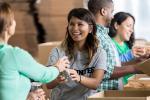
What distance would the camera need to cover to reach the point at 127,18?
386 centimetres

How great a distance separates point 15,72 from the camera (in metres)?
2.30

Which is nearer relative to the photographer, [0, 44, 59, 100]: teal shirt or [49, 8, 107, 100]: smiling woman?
[0, 44, 59, 100]: teal shirt

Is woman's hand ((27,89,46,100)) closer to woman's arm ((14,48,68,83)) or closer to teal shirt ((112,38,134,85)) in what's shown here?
woman's arm ((14,48,68,83))

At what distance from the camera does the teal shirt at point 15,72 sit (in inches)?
90.2

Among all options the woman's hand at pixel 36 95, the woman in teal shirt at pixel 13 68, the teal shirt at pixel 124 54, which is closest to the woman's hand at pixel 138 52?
the teal shirt at pixel 124 54

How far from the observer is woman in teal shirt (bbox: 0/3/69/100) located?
90.3 inches

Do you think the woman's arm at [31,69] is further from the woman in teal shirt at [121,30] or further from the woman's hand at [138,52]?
the woman in teal shirt at [121,30]

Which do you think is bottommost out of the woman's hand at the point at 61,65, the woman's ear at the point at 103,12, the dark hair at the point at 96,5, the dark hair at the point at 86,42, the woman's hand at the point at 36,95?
the woman's hand at the point at 36,95

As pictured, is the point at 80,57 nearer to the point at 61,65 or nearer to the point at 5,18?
the point at 61,65

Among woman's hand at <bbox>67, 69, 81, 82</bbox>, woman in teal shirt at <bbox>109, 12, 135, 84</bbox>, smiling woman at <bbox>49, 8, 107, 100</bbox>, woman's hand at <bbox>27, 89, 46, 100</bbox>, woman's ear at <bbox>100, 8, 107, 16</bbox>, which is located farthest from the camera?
woman in teal shirt at <bbox>109, 12, 135, 84</bbox>

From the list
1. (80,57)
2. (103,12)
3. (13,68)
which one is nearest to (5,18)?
(13,68)

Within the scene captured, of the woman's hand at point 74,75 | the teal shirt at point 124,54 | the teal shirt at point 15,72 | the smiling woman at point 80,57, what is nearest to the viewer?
the teal shirt at point 15,72

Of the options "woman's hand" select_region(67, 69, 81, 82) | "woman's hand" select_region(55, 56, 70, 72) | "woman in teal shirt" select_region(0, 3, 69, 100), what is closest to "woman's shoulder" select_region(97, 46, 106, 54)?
"woman's hand" select_region(67, 69, 81, 82)

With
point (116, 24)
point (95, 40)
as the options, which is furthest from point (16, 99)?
point (116, 24)
